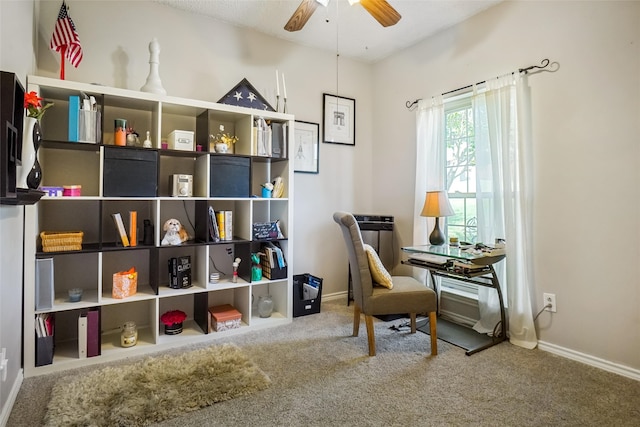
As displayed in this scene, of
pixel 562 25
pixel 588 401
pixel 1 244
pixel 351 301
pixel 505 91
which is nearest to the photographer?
pixel 1 244

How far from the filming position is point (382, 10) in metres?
2.17

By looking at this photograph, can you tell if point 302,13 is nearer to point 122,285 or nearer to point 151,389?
point 122,285

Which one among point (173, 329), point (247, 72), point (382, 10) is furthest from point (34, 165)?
point (382, 10)

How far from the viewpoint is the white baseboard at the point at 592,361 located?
2023 mm

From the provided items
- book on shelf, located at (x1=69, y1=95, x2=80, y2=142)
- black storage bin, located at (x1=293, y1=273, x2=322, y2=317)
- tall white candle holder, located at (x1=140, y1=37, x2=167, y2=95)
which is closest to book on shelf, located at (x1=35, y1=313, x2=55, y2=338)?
book on shelf, located at (x1=69, y1=95, x2=80, y2=142)

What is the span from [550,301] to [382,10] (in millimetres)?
2300

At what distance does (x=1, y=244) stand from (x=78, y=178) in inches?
41.1

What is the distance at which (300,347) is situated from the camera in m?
2.42

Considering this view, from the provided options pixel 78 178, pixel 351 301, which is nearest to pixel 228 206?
pixel 78 178

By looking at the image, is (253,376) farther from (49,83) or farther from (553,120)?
(553,120)

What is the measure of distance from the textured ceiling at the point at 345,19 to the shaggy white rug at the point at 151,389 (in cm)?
269

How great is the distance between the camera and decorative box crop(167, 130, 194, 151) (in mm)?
2480

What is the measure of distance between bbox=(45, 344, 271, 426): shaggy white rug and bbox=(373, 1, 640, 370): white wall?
82.6 inches

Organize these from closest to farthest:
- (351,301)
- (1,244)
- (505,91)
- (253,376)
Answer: (1,244), (253,376), (505,91), (351,301)
